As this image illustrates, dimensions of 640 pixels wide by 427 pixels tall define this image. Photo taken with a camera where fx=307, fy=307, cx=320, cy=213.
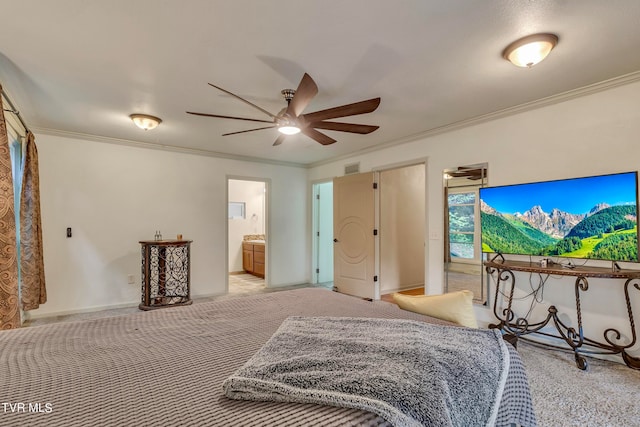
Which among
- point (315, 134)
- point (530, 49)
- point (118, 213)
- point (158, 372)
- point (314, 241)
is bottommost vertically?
point (158, 372)

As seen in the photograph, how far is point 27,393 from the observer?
3.01 feet

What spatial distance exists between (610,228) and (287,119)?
9.16 feet

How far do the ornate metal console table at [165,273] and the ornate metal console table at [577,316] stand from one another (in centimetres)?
396

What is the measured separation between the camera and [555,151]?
9.72ft

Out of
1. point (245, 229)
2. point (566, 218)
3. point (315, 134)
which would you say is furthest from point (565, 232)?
point (245, 229)

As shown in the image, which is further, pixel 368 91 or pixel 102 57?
pixel 368 91

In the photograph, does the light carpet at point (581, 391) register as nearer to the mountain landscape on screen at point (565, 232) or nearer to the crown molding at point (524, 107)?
the mountain landscape on screen at point (565, 232)

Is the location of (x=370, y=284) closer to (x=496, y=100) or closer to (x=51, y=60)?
(x=496, y=100)

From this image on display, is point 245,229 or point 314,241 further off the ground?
point 245,229

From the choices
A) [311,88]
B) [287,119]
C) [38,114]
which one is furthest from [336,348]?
[38,114]

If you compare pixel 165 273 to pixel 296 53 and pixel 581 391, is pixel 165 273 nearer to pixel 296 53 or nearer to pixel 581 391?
pixel 296 53

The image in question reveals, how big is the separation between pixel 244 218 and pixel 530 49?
6456mm

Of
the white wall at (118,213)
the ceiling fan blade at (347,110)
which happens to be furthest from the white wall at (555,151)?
the white wall at (118,213)

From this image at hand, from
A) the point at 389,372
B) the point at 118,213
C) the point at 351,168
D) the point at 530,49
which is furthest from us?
the point at 351,168
